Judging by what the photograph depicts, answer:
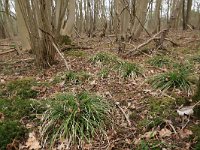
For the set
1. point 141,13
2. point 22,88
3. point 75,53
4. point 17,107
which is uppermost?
point 141,13

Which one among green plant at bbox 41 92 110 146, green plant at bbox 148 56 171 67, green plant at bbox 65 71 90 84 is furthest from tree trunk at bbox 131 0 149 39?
green plant at bbox 41 92 110 146

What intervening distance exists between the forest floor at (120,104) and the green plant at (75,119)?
0.14m

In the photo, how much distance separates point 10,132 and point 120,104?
1700 mm

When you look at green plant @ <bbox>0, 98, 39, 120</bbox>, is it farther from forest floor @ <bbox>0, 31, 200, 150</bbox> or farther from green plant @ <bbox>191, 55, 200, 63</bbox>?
green plant @ <bbox>191, 55, 200, 63</bbox>

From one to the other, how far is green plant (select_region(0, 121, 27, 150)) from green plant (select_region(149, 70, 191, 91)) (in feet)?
7.84

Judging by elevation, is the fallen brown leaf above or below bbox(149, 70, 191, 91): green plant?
below

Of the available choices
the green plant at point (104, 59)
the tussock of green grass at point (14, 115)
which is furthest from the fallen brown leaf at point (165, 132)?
the green plant at point (104, 59)

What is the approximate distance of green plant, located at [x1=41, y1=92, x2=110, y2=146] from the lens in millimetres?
3650

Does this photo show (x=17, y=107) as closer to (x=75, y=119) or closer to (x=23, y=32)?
(x=75, y=119)

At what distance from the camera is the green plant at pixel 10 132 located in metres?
3.69

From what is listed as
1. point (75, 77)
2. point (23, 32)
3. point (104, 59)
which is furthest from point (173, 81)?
point (23, 32)

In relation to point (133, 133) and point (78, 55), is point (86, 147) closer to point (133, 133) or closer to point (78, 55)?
point (133, 133)

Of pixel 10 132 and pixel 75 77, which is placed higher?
pixel 75 77

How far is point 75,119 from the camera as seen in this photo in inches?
151
